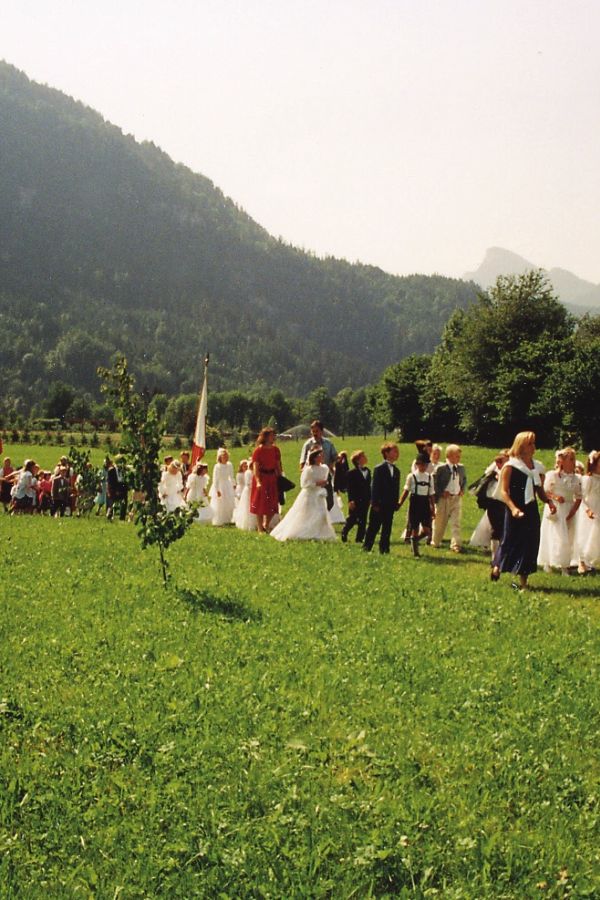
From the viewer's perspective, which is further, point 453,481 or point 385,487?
point 453,481

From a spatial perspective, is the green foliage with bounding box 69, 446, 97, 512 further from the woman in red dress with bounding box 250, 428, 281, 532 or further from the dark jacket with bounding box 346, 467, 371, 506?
the dark jacket with bounding box 346, 467, 371, 506

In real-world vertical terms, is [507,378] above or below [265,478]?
above

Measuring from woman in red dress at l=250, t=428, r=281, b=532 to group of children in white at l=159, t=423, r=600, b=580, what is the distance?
0.47 meters

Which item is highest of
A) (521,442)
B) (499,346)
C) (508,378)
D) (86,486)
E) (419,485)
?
(499,346)

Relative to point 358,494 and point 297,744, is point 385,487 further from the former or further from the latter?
point 297,744

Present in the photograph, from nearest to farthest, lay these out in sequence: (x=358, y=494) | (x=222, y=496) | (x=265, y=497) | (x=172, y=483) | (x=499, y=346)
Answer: (x=358, y=494) → (x=265, y=497) → (x=222, y=496) → (x=172, y=483) → (x=499, y=346)

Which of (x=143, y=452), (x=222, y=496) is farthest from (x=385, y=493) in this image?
(x=222, y=496)

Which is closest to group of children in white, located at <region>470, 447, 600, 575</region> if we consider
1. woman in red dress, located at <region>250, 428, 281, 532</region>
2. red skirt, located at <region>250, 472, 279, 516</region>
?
woman in red dress, located at <region>250, 428, 281, 532</region>

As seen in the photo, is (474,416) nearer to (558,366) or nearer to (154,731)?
(558,366)

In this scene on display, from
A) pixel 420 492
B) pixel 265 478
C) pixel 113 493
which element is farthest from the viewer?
pixel 113 493

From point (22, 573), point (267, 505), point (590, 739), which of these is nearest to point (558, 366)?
point (267, 505)

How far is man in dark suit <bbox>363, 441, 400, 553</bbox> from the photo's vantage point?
55.5 ft

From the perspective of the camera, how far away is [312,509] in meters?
19.6

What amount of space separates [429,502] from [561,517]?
132 inches
